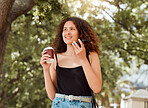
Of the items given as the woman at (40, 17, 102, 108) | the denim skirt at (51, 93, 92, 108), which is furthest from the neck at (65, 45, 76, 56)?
the denim skirt at (51, 93, 92, 108)

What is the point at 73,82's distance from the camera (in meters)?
2.88

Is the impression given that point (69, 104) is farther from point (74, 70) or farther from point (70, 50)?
point (70, 50)

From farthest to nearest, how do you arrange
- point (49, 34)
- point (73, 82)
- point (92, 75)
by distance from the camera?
point (49, 34) < point (73, 82) < point (92, 75)

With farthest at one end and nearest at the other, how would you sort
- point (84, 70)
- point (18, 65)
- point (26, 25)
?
point (26, 25) < point (18, 65) < point (84, 70)

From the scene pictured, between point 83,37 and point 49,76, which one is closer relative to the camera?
point 49,76

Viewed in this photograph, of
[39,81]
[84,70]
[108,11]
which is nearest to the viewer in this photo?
[84,70]

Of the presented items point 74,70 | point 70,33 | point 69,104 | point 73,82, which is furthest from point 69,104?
point 70,33

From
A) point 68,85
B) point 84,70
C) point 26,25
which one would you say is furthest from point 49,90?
point 26,25

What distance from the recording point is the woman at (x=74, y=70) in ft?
9.14

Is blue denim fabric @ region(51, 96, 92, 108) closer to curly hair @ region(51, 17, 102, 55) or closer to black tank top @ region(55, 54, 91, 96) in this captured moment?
black tank top @ region(55, 54, 91, 96)

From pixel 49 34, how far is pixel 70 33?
17.7 ft

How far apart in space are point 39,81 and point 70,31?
9466 mm

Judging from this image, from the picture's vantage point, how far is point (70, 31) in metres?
3.11

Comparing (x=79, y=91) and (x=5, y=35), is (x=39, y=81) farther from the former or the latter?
(x=79, y=91)
